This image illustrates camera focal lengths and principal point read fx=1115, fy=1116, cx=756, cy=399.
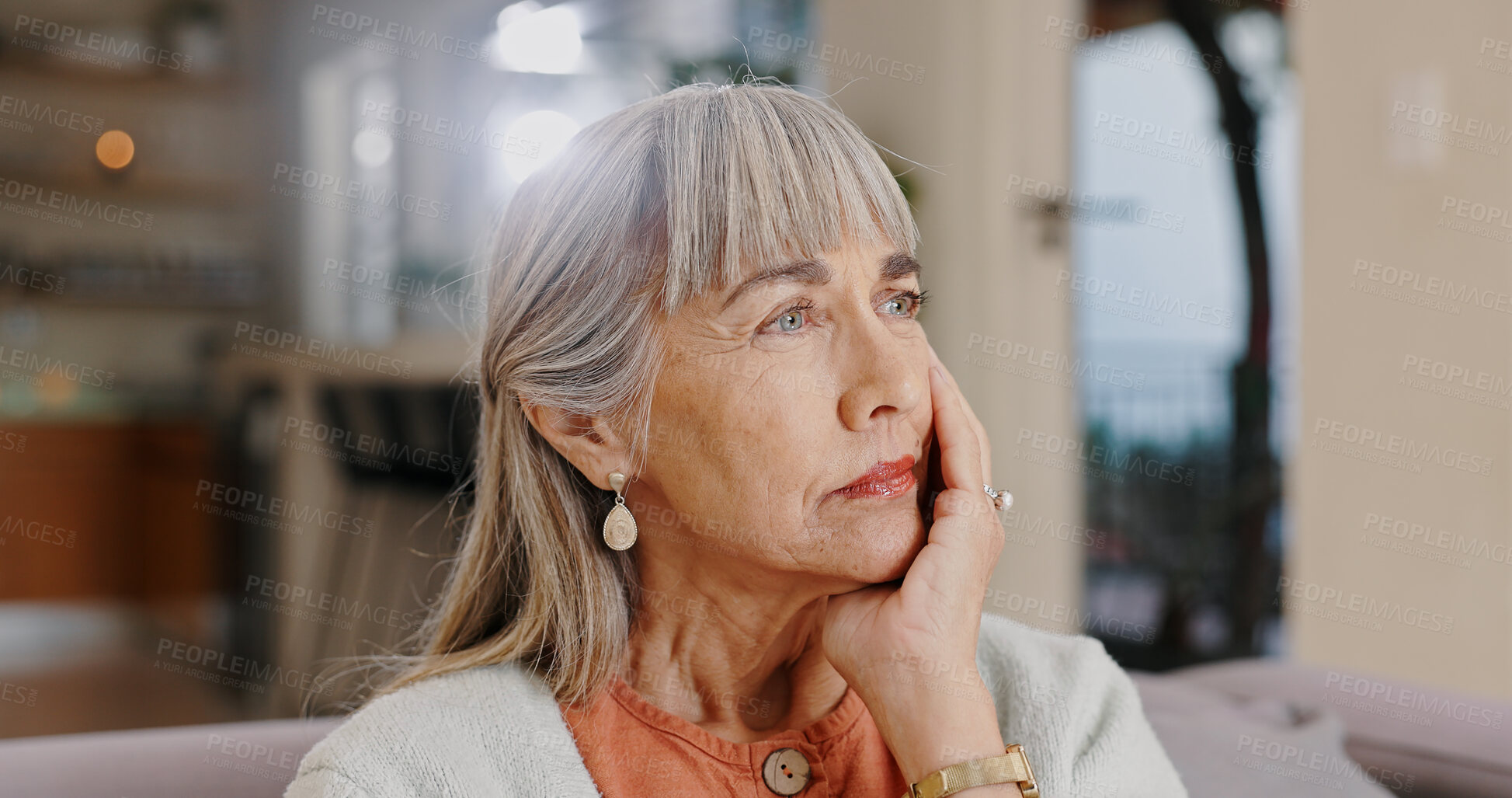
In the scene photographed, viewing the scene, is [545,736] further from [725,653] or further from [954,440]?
[954,440]

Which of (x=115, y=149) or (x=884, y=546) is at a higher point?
(x=115, y=149)

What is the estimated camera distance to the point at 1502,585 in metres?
2.80

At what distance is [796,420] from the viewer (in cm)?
107

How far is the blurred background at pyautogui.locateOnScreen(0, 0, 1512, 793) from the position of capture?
2.92m

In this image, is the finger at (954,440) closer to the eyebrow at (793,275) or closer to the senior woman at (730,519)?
the senior woman at (730,519)

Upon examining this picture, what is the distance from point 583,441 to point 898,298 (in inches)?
14.6

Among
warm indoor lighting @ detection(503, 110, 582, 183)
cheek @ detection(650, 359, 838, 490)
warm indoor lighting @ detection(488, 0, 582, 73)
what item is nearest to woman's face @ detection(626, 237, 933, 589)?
cheek @ detection(650, 359, 838, 490)

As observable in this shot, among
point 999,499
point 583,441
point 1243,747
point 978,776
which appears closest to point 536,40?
point 583,441

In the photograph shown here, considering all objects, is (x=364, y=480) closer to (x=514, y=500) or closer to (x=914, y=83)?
(x=914, y=83)

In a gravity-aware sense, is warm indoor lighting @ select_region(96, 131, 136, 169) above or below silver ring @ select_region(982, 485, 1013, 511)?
above

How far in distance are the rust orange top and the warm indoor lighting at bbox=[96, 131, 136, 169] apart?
→ 3632mm

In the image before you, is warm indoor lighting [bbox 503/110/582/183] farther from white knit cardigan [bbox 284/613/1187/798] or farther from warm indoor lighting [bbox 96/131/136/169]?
white knit cardigan [bbox 284/613/1187/798]

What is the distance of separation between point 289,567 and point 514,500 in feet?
10.9

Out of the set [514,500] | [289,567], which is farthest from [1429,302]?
[289,567]
